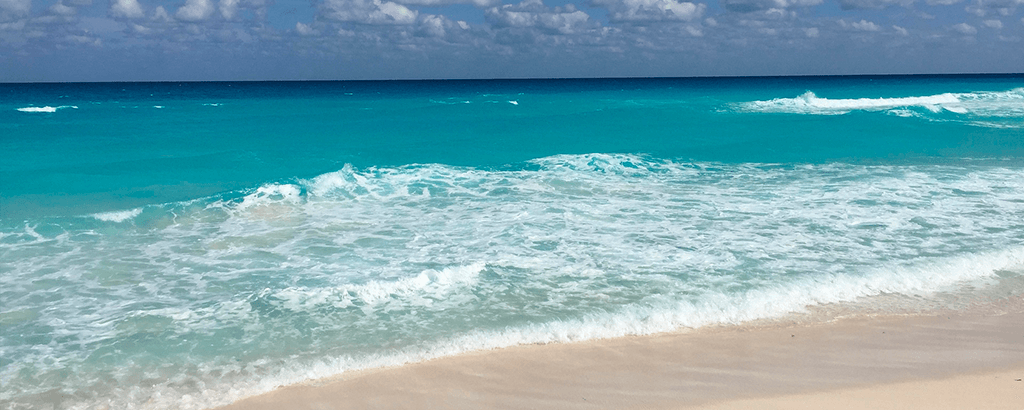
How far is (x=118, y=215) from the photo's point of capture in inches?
430

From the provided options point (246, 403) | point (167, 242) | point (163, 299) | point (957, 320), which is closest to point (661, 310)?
point (957, 320)

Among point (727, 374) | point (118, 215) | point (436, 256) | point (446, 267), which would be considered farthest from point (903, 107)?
point (118, 215)

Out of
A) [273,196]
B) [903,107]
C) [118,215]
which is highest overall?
[903,107]

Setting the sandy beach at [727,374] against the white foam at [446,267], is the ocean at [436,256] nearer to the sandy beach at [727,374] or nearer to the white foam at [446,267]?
the white foam at [446,267]

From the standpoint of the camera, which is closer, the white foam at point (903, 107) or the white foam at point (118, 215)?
the white foam at point (118, 215)

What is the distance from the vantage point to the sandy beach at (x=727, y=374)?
4.65 m

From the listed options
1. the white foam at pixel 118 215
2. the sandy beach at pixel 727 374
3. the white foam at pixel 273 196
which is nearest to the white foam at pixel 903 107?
the white foam at pixel 273 196

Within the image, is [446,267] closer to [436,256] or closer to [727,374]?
[436,256]

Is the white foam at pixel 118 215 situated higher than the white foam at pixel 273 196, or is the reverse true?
the white foam at pixel 273 196

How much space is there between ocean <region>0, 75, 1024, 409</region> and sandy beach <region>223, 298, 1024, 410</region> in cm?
28

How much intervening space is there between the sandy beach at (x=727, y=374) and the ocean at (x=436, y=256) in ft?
0.93

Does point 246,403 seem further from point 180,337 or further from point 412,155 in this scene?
point 412,155

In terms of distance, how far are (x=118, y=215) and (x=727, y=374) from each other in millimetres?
9921

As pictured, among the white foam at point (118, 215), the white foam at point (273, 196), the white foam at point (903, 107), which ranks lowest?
the white foam at point (118, 215)
